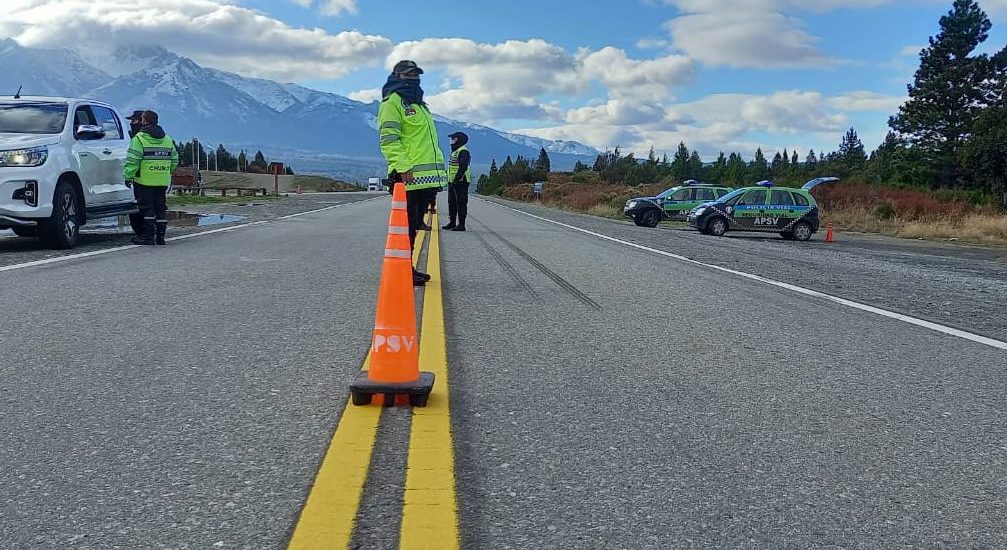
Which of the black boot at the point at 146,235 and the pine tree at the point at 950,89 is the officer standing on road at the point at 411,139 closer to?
the black boot at the point at 146,235

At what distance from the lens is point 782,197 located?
2250 cm

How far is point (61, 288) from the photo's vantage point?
22.5 ft

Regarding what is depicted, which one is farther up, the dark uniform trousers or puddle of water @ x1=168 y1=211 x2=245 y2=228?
the dark uniform trousers

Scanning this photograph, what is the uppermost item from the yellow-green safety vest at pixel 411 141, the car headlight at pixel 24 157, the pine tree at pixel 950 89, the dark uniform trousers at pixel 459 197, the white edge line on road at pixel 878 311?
the pine tree at pixel 950 89

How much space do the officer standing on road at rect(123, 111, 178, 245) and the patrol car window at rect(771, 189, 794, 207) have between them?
53.8 feet

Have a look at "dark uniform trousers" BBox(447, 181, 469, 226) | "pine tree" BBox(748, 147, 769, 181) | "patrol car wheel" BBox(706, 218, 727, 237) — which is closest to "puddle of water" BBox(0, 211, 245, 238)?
"dark uniform trousers" BBox(447, 181, 469, 226)

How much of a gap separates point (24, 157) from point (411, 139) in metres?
5.49

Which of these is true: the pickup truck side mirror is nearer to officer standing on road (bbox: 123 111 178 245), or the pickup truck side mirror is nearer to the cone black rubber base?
officer standing on road (bbox: 123 111 178 245)

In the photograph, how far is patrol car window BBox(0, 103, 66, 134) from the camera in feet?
34.7

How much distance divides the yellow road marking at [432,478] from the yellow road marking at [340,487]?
0.15 metres

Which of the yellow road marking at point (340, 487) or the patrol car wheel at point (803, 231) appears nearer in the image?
the yellow road marking at point (340, 487)

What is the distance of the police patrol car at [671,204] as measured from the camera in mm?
28312

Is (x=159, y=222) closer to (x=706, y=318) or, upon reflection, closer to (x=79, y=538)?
(x=706, y=318)

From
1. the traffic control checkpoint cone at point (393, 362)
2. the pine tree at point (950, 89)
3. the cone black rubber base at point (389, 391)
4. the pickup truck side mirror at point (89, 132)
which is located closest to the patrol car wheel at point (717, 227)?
the pickup truck side mirror at point (89, 132)
